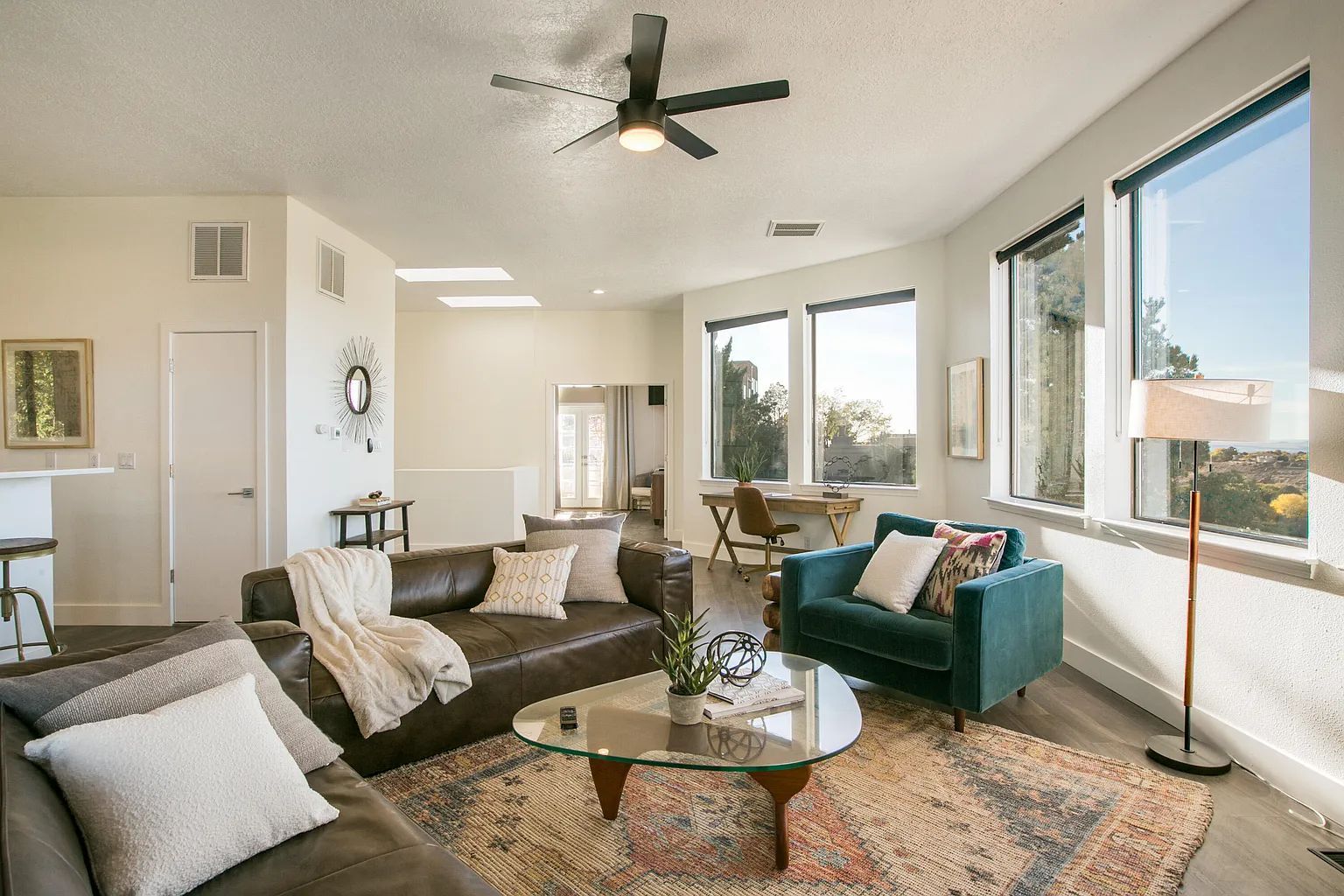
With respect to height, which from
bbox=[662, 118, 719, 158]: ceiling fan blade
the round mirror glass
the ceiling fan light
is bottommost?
the round mirror glass

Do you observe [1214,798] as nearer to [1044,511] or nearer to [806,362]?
[1044,511]

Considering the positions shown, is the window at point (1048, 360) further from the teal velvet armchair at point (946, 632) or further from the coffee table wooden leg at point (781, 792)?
the coffee table wooden leg at point (781, 792)

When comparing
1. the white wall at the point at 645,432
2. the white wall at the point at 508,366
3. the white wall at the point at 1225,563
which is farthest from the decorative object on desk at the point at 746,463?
the white wall at the point at 645,432

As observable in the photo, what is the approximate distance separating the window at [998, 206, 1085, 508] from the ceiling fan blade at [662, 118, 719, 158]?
221 centimetres

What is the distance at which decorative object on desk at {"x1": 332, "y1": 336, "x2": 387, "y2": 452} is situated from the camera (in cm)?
553

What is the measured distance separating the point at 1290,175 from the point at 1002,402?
7.82ft

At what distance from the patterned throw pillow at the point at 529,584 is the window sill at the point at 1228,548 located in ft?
8.62

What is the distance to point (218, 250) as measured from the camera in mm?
4781

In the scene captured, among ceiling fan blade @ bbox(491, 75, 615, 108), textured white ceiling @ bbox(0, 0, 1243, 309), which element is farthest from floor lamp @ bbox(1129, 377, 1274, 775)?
ceiling fan blade @ bbox(491, 75, 615, 108)

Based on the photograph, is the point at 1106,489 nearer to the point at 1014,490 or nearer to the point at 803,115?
the point at 1014,490

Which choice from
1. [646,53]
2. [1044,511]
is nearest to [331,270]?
[646,53]

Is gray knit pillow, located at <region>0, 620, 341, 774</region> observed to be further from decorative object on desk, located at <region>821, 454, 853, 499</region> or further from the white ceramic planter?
decorative object on desk, located at <region>821, 454, 853, 499</region>

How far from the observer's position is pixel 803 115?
360 centimetres

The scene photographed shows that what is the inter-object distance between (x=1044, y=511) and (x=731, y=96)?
2.88 meters
